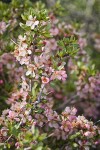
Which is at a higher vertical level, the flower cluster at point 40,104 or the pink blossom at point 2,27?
the pink blossom at point 2,27

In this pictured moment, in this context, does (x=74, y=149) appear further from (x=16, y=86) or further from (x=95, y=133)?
(x=16, y=86)

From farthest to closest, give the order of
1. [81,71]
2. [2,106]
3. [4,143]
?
1. [81,71]
2. [2,106]
3. [4,143]

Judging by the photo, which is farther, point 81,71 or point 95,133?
point 81,71

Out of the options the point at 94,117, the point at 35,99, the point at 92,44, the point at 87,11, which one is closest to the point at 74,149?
the point at 35,99

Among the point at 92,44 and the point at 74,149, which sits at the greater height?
the point at 92,44

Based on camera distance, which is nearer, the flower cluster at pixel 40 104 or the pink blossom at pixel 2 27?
the flower cluster at pixel 40 104

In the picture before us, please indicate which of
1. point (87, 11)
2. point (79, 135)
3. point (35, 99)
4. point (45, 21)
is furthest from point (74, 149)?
point (87, 11)

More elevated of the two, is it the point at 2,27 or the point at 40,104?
the point at 2,27

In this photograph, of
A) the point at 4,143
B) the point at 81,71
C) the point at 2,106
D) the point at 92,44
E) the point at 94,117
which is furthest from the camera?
the point at 92,44

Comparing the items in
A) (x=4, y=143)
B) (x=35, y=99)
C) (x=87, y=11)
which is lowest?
(x=4, y=143)

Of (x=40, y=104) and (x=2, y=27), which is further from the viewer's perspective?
(x=2, y=27)
